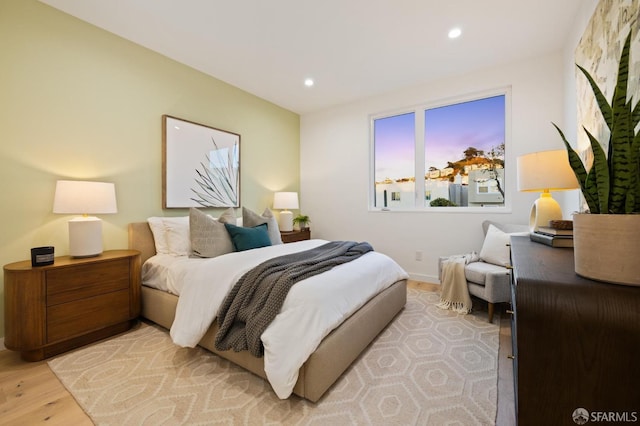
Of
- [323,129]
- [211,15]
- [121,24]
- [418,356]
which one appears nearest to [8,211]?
[121,24]

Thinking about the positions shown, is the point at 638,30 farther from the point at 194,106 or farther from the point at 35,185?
the point at 35,185

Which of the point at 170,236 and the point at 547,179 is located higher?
the point at 547,179

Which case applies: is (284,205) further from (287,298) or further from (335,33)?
(287,298)

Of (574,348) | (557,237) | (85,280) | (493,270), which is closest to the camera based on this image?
(574,348)

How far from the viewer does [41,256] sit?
6.34ft

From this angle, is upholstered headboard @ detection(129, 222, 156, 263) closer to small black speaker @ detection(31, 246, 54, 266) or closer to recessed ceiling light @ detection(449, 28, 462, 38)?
small black speaker @ detection(31, 246, 54, 266)

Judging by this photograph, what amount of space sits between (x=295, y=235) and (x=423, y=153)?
Result: 2.18 metres

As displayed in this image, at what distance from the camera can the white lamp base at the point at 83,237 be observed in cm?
216

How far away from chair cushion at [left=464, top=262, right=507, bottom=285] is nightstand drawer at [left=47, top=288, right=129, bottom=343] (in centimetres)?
313

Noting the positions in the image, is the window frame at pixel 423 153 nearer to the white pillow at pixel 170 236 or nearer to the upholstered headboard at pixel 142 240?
Answer: the white pillow at pixel 170 236

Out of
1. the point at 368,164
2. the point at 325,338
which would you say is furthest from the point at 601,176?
the point at 368,164

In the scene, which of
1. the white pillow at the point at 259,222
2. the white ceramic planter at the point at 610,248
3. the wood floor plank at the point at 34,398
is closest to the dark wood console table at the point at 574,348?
the white ceramic planter at the point at 610,248

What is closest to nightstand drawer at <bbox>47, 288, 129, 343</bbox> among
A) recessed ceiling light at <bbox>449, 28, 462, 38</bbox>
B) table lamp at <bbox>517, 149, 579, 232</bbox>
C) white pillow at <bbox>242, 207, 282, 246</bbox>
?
white pillow at <bbox>242, 207, 282, 246</bbox>

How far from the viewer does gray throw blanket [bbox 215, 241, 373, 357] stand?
5.13ft
